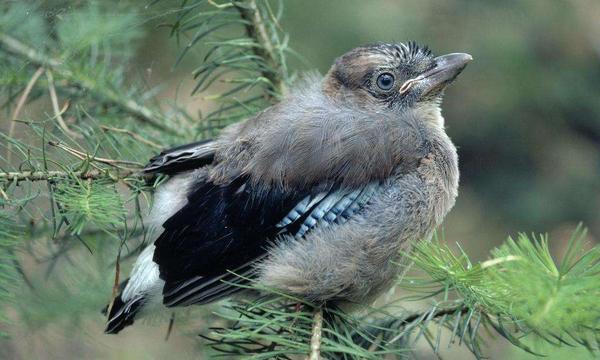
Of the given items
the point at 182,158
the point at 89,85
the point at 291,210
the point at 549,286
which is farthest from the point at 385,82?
the point at 549,286

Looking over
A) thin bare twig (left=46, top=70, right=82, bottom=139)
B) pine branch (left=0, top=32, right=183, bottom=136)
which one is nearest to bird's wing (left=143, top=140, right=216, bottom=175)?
thin bare twig (left=46, top=70, right=82, bottom=139)

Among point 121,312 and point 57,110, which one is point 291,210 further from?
point 57,110

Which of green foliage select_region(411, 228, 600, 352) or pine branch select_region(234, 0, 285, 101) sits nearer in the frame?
green foliage select_region(411, 228, 600, 352)

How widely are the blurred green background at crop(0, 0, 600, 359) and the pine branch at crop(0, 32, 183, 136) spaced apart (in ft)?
4.43

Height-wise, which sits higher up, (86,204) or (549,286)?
(549,286)

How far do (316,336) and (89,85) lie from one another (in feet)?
4.51

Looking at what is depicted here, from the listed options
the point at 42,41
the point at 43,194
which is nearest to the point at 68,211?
the point at 43,194

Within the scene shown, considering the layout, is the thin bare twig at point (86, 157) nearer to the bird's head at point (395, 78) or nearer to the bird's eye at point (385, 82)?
the bird's head at point (395, 78)

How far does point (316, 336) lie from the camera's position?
6.77 ft

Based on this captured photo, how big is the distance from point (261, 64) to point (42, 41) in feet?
2.59

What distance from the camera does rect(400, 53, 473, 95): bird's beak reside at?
2.93 metres

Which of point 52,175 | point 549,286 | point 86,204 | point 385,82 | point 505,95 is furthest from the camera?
point 505,95

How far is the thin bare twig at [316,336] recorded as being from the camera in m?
1.97

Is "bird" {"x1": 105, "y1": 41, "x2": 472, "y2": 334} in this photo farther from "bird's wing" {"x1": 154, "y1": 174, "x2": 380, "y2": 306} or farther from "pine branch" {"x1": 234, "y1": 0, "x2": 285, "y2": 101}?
"pine branch" {"x1": 234, "y1": 0, "x2": 285, "y2": 101}
